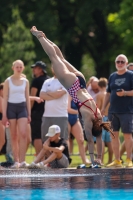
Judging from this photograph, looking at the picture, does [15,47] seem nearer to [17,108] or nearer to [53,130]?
[17,108]

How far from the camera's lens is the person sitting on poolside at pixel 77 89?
1085 centimetres

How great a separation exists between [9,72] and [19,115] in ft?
85.8

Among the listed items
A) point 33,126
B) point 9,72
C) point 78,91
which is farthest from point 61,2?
point 78,91

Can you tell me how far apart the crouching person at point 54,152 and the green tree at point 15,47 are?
87.7 feet

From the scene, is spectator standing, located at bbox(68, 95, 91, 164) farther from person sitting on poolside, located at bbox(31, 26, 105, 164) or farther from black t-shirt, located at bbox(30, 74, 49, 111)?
person sitting on poolside, located at bbox(31, 26, 105, 164)

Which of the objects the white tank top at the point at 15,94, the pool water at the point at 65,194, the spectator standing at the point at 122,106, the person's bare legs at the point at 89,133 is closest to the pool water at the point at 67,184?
the pool water at the point at 65,194

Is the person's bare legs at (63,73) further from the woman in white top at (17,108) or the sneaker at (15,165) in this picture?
the sneaker at (15,165)

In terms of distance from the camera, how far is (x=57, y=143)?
1266 centimetres

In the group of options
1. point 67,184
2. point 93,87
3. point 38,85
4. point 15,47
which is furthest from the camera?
point 15,47

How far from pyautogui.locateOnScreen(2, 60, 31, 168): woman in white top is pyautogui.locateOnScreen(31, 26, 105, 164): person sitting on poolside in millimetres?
1798

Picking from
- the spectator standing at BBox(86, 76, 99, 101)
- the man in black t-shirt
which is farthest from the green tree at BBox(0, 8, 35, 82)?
the man in black t-shirt

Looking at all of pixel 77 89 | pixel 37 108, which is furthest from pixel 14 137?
pixel 77 89

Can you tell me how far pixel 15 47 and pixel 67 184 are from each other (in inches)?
1224

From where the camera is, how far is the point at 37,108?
14.4 metres
